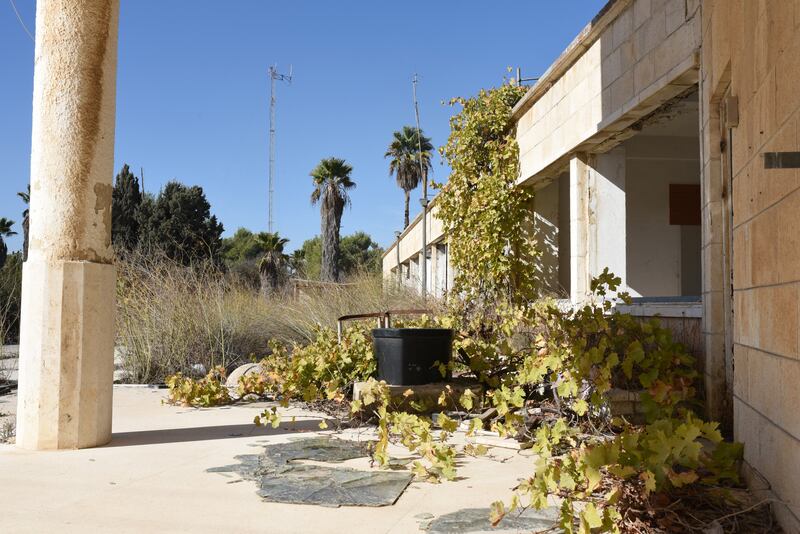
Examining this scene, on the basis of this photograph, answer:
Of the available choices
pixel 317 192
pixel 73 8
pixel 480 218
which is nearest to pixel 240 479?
pixel 73 8

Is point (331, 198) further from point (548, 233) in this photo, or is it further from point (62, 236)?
point (62, 236)

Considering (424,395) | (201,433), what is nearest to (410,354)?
(424,395)

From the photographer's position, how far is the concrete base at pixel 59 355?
457 centimetres

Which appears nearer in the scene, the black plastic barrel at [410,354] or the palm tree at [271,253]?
the black plastic barrel at [410,354]

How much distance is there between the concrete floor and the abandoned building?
143 cm

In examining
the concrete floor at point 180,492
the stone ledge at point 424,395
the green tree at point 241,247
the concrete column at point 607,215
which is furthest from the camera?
the green tree at point 241,247

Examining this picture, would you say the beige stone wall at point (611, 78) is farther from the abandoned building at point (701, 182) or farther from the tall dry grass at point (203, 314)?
the tall dry grass at point (203, 314)

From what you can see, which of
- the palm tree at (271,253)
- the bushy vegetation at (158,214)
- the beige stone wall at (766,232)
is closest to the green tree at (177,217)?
the bushy vegetation at (158,214)

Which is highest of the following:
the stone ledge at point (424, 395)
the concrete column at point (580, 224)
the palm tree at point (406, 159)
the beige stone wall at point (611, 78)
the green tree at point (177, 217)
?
the palm tree at point (406, 159)

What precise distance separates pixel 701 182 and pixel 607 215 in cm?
233

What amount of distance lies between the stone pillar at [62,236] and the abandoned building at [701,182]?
3976mm

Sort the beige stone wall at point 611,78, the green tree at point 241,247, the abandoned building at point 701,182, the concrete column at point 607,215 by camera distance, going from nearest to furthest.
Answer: the abandoned building at point 701,182 → the beige stone wall at point 611,78 → the concrete column at point 607,215 → the green tree at point 241,247

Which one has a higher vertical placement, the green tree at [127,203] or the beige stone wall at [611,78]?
the green tree at [127,203]

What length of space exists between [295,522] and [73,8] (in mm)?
3625
